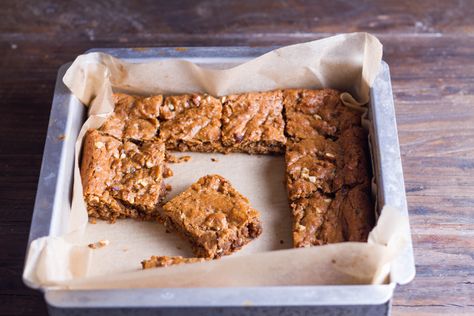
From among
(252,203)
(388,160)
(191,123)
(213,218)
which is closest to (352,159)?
(388,160)

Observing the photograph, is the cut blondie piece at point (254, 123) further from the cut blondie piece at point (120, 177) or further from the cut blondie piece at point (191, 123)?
the cut blondie piece at point (120, 177)

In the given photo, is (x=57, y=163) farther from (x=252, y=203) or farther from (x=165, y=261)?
(x=252, y=203)

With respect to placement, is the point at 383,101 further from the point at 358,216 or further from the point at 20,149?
the point at 20,149

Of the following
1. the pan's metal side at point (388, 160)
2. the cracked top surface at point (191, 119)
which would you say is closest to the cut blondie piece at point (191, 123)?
the cracked top surface at point (191, 119)

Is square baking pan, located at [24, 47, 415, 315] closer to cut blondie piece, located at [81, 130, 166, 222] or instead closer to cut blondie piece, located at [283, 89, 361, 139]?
cut blondie piece, located at [81, 130, 166, 222]

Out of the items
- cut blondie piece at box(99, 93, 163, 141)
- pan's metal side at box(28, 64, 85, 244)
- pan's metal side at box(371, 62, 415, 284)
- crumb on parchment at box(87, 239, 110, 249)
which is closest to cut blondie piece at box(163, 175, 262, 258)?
crumb on parchment at box(87, 239, 110, 249)

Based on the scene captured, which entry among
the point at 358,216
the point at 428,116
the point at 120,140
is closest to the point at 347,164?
the point at 358,216

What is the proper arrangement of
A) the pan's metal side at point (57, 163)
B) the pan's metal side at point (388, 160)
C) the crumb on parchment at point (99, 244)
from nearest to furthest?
the pan's metal side at point (388, 160), the pan's metal side at point (57, 163), the crumb on parchment at point (99, 244)
